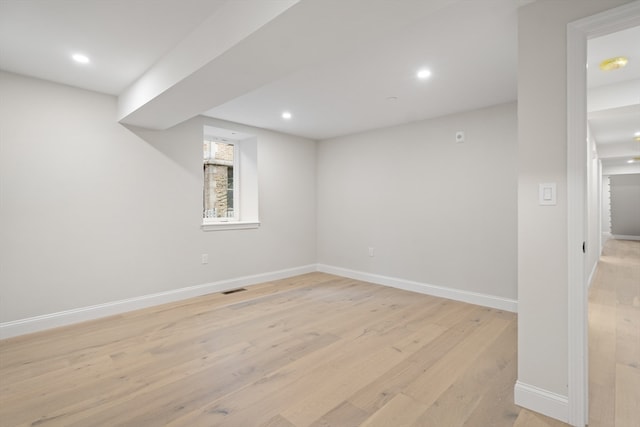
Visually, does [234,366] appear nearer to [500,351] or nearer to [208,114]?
[500,351]

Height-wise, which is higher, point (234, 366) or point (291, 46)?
point (291, 46)

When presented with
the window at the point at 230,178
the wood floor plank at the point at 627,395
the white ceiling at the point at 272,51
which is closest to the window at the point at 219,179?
the window at the point at 230,178

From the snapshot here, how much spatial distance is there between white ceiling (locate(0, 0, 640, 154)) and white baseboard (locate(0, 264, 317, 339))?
6.56ft

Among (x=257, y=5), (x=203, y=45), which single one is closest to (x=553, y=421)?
(x=257, y=5)

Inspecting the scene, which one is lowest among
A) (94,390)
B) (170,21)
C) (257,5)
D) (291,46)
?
(94,390)

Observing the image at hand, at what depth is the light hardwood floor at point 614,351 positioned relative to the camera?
1.71 m

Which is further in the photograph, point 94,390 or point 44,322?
point 44,322

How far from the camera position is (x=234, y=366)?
7.34ft

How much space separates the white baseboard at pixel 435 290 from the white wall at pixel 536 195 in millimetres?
1925

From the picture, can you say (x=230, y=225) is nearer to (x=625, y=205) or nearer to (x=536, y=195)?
(x=536, y=195)

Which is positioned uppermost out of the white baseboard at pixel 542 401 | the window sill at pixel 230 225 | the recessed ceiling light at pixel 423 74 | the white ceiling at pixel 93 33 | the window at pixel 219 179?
the white ceiling at pixel 93 33

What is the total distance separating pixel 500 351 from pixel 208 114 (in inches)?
160

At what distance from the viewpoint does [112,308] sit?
129 inches

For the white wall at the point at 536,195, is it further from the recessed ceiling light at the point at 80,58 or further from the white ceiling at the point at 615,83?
the recessed ceiling light at the point at 80,58
